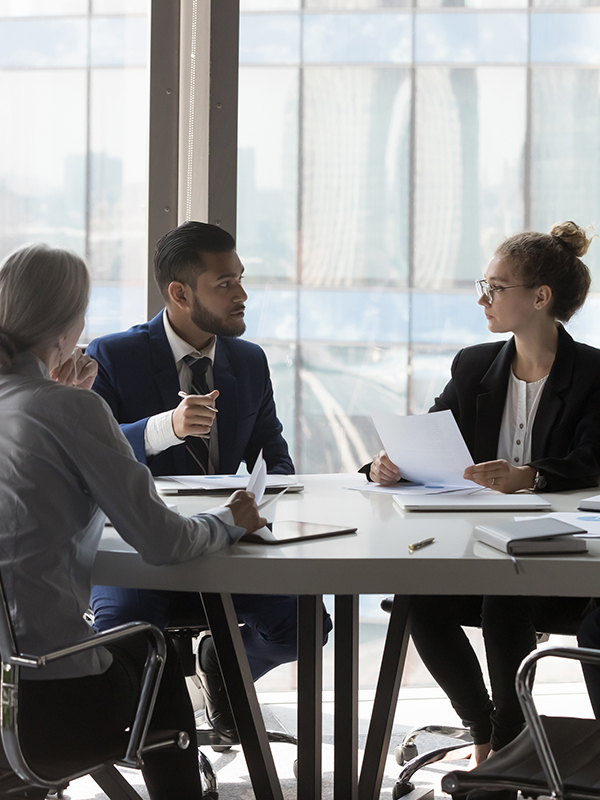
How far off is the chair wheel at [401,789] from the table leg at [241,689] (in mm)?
661

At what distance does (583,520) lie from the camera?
1.54 m

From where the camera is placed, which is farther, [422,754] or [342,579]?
[422,754]

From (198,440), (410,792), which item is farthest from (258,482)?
(410,792)

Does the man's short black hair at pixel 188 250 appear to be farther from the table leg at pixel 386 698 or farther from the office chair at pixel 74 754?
the office chair at pixel 74 754

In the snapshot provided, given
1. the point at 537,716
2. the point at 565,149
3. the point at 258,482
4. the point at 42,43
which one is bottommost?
the point at 537,716

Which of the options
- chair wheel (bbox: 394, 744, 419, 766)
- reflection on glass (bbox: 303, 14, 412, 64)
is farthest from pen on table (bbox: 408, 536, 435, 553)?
reflection on glass (bbox: 303, 14, 412, 64)

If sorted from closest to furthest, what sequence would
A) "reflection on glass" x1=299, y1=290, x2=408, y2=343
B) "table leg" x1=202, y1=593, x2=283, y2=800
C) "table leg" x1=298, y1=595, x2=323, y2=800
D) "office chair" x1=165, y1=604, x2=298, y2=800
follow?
"table leg" x1=202, y1=593, x2=283, y2=800
"table leg" x1=298, y1=595, x2=323, y2=800
"office chair" x1=165, y1=604, x2=298, y2=800
"reflection on glass" x1=299, y1=290, x2=408, y2=343

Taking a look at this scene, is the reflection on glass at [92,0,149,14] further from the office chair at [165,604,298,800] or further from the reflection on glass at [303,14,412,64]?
the office chair at [165,604,298,800]

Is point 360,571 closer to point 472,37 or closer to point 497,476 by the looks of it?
point 497,476

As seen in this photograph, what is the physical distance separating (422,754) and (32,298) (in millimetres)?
1723

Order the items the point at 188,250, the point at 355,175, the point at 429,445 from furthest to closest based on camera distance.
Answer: the point at 355,175
the point at 188,250
the point at 429,445

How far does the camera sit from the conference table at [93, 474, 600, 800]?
125cm

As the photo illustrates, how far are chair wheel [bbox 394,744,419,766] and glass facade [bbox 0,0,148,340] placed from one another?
5.94 ft

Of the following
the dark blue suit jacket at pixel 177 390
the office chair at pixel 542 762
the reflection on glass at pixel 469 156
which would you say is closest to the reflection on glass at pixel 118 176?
the dark blue suit jacket at pixel 177 390
